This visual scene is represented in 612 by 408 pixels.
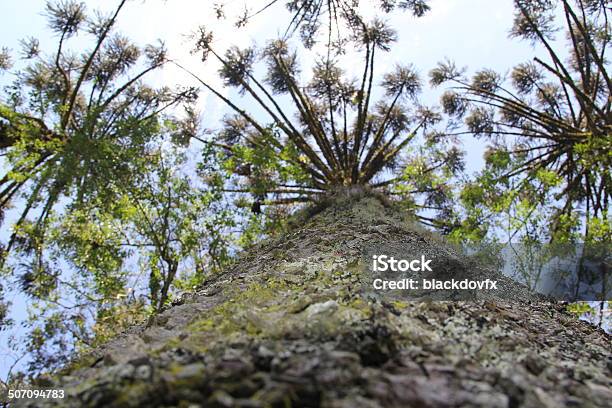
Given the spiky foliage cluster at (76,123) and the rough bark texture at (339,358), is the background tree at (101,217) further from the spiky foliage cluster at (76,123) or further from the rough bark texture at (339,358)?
the rough bark texture at (339,358)

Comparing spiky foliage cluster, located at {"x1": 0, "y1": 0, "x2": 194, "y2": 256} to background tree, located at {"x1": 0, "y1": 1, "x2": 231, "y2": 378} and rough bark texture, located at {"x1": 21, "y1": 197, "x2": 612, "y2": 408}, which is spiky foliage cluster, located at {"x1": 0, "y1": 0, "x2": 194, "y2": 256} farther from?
rough bark texture, located at {"x1": 21, "y1": 197, "x2": 612, "y2": 408}

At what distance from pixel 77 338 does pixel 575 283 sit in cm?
886

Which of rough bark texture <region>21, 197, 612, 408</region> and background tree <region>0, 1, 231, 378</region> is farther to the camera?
background tree <region>0, 1, 231, 378</region>

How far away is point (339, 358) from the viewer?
132cm

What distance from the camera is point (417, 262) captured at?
351 cm

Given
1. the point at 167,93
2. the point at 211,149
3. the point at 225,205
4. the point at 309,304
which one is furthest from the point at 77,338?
the point at 309,304

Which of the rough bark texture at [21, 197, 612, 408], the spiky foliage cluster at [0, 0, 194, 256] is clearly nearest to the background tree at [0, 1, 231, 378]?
the spiky foliage cluster at [0, 0, 194, 256]

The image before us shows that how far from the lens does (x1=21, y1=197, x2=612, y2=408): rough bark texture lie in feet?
3.87

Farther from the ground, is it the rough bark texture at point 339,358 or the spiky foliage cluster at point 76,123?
the spiky foliage cluster at point 76,123

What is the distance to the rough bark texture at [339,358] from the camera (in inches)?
46.4

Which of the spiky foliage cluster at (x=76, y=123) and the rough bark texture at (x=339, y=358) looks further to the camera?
the spiky foliage cluster at (x=76, y=123)

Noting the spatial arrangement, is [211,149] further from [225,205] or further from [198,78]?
[198,78]

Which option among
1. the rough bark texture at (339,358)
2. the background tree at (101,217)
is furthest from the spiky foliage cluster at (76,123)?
the rough bark texture at (339,358)

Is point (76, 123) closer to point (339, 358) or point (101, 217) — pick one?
point (101, 217)
